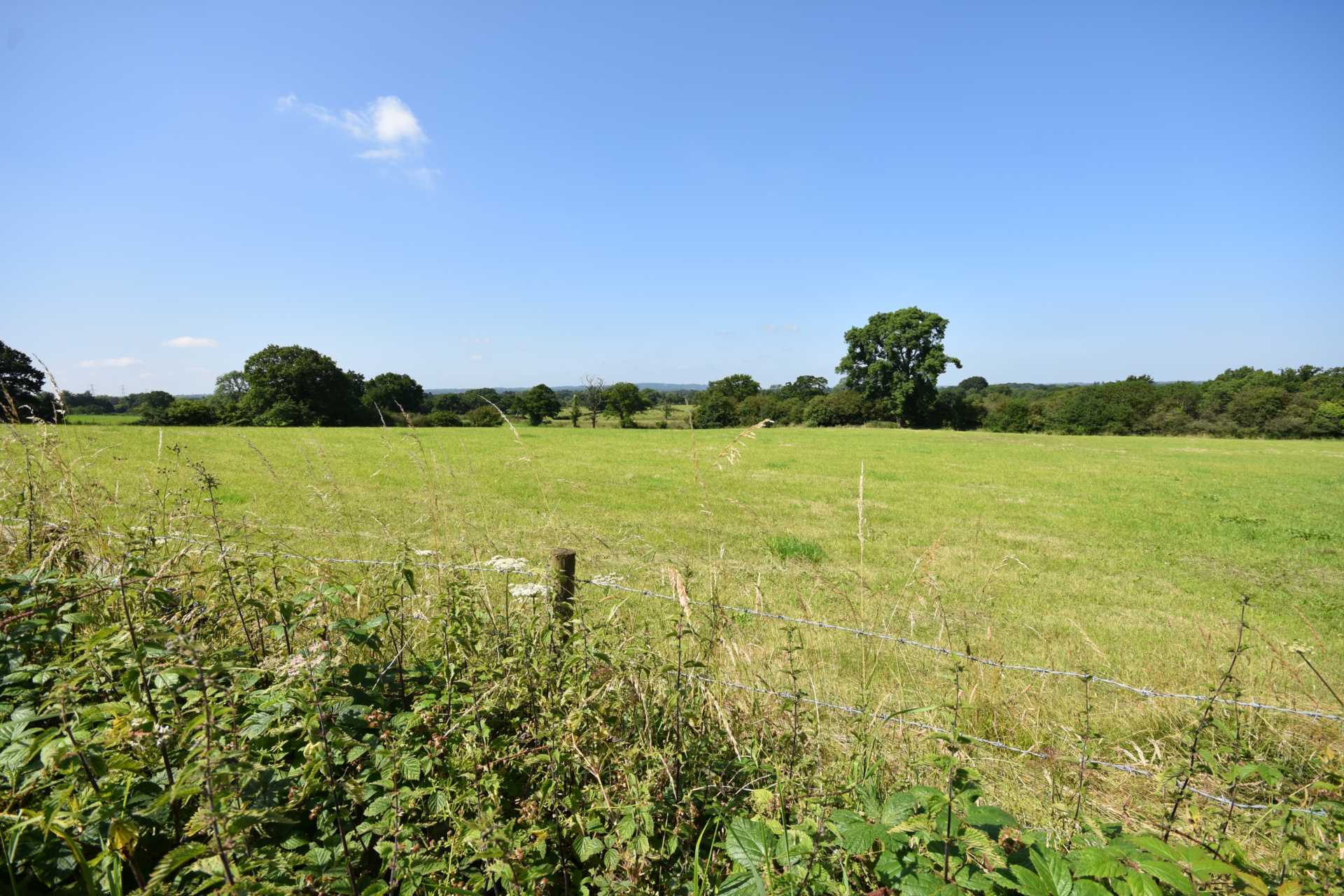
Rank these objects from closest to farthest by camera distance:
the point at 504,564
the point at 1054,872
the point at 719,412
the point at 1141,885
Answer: the point at 1141,885
the point at 1054,872
the point at 504,564
the point at 719,412

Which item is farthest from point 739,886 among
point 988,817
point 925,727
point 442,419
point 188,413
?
point 188,413

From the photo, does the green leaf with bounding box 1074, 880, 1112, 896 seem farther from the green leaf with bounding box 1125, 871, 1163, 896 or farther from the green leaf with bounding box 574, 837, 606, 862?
the green leaf with bounding box 574, 837, 606, 862

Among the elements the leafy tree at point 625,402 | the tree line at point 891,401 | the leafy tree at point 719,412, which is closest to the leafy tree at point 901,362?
the tree line at point 891,401

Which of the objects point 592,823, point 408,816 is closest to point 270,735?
point 408,816

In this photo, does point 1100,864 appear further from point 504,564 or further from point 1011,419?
point 1011,419

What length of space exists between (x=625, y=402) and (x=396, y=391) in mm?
26125

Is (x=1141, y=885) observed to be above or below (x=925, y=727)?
above

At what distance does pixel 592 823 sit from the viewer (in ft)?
5.98

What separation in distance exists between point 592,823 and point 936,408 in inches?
2674

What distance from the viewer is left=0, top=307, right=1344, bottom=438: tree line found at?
48906 mm

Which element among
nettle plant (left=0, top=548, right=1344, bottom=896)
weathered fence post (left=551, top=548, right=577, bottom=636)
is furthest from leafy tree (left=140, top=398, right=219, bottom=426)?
nettle plant (left=0, top=548, right=1344, bottom=896)

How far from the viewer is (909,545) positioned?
33.6 feet

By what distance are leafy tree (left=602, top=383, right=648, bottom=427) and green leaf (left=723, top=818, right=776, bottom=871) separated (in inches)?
1882

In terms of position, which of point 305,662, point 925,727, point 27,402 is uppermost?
point 27,402
